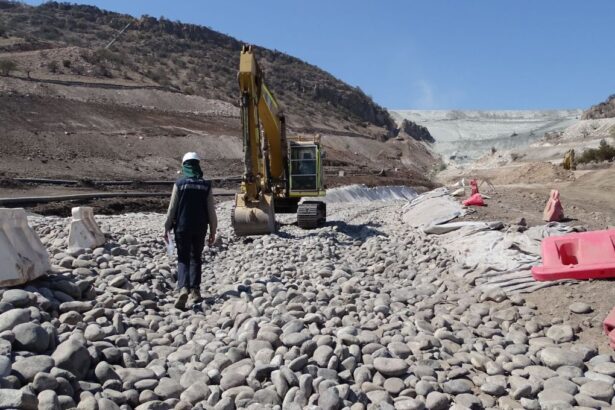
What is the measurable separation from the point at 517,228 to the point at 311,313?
4846mm

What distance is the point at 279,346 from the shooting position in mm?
4512

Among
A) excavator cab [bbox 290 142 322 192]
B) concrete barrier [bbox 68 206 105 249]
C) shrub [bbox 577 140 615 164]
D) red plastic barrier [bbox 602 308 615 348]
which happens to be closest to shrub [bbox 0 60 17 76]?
excavator cab [bbox 290 142 322 192]

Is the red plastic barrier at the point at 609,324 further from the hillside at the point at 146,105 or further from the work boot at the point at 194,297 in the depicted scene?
the hillside at the point at 146,105

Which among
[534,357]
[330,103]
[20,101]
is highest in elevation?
[330,103]

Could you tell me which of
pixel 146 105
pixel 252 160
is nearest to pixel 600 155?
pixel 252 160

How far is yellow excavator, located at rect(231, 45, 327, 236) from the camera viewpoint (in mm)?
10859

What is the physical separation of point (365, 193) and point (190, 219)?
25.0 m

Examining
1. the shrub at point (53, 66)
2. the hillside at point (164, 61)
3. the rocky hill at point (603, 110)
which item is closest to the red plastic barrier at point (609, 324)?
the hillside at point (164, 61)

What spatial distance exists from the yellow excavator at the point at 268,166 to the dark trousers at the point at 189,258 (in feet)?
15.2

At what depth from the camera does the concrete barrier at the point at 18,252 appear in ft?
16.6

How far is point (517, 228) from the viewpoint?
880 centimetres

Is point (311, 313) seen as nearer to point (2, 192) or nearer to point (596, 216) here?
point (596, 216)

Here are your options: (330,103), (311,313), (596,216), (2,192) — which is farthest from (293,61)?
(311,313)

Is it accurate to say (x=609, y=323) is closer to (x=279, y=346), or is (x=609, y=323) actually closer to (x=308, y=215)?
(x=279, y=346)
